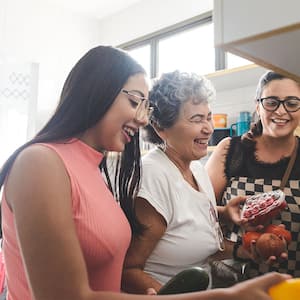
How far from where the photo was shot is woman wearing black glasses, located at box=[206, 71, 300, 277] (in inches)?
46.1

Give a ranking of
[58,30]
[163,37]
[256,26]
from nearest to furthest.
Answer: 1. [256,26]
2. [163,37]
3. [58,30]

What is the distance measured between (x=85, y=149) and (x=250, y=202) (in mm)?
549

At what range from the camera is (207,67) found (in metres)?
2.84

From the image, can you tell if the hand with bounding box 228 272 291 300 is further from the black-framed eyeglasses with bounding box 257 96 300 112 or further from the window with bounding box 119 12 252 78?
the window with bounding box 119 12 252 78

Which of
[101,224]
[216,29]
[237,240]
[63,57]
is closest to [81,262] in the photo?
[101,224]

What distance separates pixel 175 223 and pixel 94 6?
2.66 m

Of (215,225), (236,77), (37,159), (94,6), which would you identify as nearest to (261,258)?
(215,225)

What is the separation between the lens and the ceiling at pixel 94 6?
3.16 metres

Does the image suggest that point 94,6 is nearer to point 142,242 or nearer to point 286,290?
point 142,242

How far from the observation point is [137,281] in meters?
0.97

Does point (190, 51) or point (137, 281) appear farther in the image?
point (190, 51)

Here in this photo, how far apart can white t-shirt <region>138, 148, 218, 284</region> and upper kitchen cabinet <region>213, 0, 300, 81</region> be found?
1.94 feet

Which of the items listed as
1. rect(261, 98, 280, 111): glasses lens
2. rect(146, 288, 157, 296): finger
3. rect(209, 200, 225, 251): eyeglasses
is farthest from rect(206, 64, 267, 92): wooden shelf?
rect(146, 288, 157, 296): finger

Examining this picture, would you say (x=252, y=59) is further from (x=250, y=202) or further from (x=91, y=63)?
(x=250, y=202)
